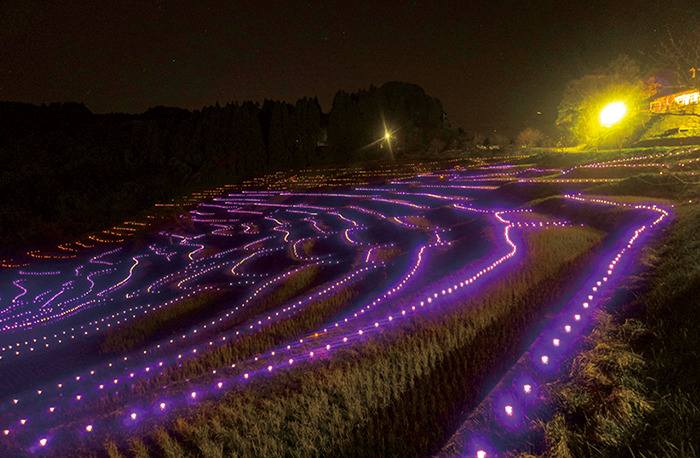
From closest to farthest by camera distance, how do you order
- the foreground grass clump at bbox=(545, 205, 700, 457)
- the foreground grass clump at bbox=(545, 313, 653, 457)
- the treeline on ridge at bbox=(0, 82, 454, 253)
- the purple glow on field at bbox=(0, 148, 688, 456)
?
the foreground grass clump at bbox=(545, 205, 700, 457) → the foreground grass clump at bbox=(545, 313, 653, 457) → the purple glow on field at bbox=(0, 148, 688, 456) → the treeline on ridge at bbox=(0, 82, 454, 253)

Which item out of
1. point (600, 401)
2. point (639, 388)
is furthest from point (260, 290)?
point (639, 388)

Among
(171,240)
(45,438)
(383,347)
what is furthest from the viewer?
(171,240)

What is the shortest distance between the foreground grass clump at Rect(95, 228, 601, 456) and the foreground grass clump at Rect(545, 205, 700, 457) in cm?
107

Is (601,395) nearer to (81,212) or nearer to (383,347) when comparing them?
(383,347)

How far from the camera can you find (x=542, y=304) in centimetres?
702

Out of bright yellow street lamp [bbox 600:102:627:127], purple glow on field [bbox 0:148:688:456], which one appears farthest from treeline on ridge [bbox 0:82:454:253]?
bright yellow street lamp [bbox 600:102:627:127]

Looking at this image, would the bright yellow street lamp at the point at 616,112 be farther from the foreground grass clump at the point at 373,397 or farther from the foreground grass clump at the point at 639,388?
the foreground grass clump at the point at 373,397

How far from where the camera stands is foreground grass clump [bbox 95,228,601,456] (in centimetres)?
437

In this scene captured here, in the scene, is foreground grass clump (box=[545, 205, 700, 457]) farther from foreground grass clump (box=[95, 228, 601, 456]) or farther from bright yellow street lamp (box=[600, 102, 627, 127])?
bright yellow street lamp (box=[600, 102, 627, 127])

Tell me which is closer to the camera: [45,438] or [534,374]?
[534,374]

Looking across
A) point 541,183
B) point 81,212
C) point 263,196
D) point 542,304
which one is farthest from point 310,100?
point 542,304

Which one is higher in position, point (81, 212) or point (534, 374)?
point (81, 212)

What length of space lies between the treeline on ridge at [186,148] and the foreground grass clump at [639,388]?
3546 centimetres

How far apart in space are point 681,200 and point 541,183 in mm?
6851
